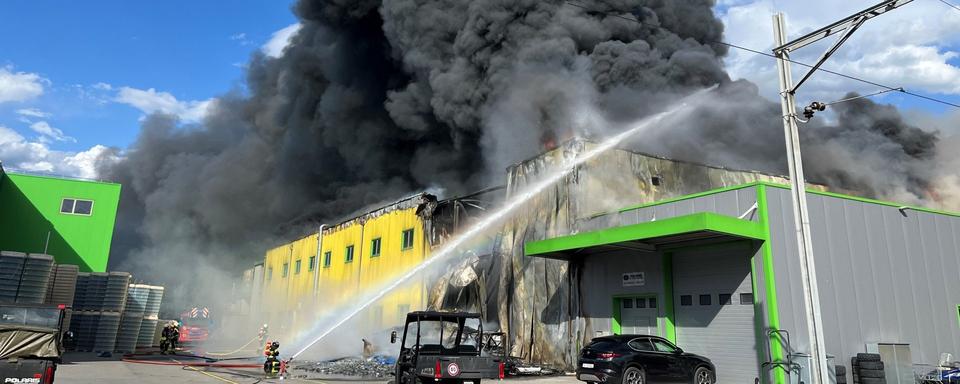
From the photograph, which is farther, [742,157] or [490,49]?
[490,49]

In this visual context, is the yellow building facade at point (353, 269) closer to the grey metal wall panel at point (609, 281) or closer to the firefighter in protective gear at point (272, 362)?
the grey metal wall panel at point (609, 281)

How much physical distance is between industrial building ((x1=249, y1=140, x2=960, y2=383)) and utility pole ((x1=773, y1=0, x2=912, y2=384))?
246 centimetres

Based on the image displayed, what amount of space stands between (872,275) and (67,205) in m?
34.9

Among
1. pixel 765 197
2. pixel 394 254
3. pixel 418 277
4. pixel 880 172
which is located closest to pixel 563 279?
pixel 765 197

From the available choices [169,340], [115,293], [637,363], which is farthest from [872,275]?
[115,293]

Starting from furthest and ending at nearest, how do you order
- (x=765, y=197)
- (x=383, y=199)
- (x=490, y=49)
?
(x=383, y=199), (x=490, y=49), (x=765, y=197)

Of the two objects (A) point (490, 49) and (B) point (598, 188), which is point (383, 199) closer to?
(A) point (490, 49)

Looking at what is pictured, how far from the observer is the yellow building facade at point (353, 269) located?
92.0ft

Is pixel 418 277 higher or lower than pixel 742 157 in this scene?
lower

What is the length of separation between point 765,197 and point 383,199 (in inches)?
1313

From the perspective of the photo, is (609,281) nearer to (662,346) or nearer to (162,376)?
(662,346)

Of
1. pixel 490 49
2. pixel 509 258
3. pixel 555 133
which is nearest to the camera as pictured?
pixel 509 258

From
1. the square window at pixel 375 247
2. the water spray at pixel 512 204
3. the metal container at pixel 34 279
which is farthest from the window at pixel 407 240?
the metal container at pixel 34 279

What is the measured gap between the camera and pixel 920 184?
33656mm
